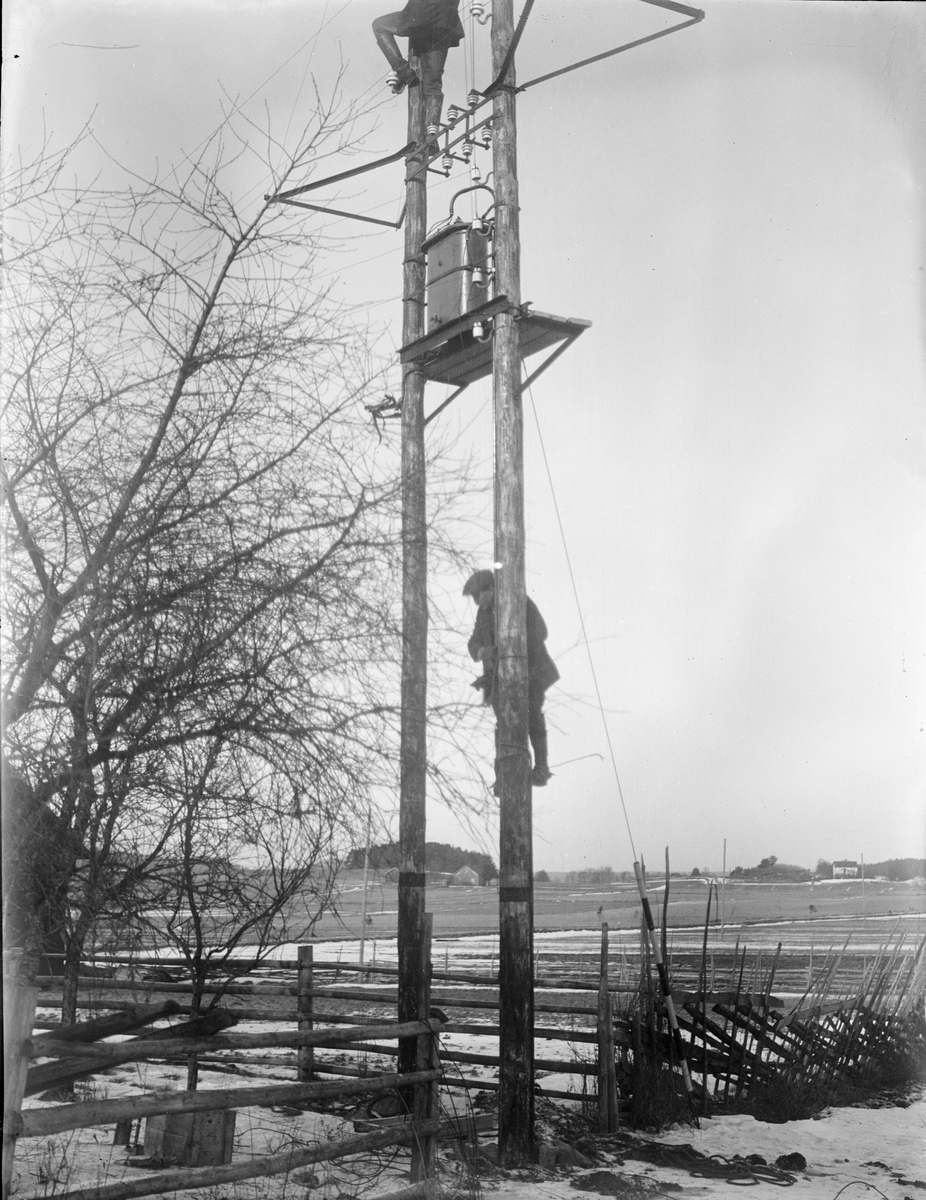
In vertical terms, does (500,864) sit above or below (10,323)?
below

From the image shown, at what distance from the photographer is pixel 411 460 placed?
19.1 ft

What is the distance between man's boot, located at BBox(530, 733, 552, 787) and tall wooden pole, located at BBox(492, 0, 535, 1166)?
14cm

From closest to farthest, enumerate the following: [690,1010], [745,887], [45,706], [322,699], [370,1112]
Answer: [45,706] → [322,699] → [370,1112] → [690,1010] → [745,887]

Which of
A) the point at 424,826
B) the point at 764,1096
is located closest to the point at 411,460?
the point at 424,826

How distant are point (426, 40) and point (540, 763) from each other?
490 cm

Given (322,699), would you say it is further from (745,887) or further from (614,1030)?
(745,887)

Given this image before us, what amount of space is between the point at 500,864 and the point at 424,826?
25.7 inches

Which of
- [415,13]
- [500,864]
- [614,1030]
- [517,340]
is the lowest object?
[614,1030]

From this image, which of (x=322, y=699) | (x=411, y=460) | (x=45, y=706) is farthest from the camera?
(x=411, y=460)

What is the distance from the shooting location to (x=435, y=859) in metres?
6.66

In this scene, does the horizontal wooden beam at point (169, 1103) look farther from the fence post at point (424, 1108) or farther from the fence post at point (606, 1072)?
the fence post at point (606, 1072)

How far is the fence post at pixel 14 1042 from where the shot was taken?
2.84 metres

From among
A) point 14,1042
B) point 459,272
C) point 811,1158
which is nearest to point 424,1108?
point 14,1042

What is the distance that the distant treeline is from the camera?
3740mm
